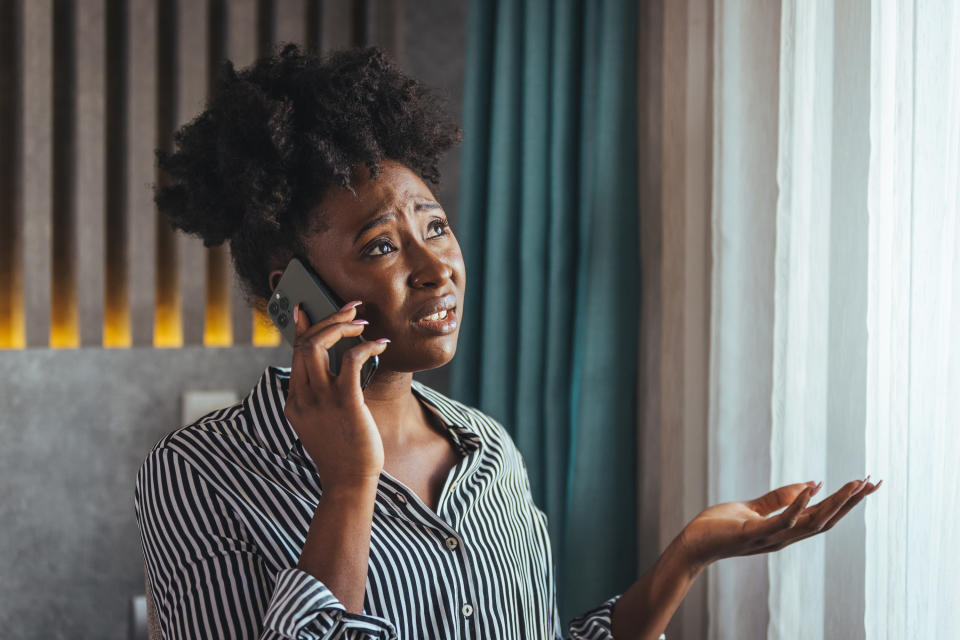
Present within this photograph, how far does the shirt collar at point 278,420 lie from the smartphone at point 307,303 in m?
0.07

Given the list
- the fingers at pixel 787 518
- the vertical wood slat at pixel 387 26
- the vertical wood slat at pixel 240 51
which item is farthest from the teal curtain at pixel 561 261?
the fingers at pixel 787 518

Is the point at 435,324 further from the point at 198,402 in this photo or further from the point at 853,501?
the point at 198,402

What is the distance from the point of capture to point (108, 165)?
228 centimetres

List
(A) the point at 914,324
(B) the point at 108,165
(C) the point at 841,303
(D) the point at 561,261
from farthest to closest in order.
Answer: (B) the point at 108,165 < (D) the point at 561,261 < (C) the point at 841,303 < (A) the point at 914,324

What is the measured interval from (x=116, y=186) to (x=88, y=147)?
0.13m

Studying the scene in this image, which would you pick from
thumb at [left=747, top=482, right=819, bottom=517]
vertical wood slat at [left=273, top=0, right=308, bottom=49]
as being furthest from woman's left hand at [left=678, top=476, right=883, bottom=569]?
vertical wood slat at [left=273, top=0, right=308, bottom=49]

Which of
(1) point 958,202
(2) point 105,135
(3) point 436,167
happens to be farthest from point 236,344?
(1) point 958,202

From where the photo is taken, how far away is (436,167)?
1.22 metres

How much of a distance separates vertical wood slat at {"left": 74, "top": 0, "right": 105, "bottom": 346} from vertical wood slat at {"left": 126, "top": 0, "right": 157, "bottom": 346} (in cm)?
7

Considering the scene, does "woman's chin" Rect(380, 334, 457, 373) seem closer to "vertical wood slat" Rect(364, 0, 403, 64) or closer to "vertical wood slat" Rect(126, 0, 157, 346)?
"vertical wood slat" Rect(126, 0, 157, 346)

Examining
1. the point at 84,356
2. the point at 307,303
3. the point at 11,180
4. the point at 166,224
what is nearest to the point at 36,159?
the point at 11,180

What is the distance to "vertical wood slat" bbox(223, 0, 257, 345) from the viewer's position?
235 centimetres

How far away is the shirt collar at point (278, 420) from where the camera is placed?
101cm

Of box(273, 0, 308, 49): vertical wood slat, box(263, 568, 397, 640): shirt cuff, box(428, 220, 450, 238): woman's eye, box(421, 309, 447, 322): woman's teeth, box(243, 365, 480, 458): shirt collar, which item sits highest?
box(273, 0, 308, 49): vertical wood slat
